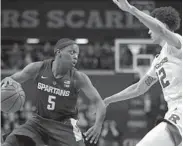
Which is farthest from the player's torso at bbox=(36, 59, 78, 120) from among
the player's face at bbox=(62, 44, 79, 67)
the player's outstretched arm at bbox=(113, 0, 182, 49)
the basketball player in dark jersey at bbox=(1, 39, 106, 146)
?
the player's outstretched arm at bbox=(113, 0, 182, 49)

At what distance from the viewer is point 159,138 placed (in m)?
4.31

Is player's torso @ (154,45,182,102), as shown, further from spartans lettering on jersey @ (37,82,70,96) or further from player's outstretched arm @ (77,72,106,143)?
spartans lettering on jersey @ (37,82,70,96)

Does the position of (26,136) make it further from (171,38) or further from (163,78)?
(171,38)

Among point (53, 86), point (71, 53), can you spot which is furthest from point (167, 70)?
point (53, 86)

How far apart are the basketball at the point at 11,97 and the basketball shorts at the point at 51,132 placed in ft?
1.20

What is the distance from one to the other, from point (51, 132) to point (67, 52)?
92 centimetres

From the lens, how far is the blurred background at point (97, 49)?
1307 cm

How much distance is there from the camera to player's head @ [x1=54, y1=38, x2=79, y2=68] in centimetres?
554

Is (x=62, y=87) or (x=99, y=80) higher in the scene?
(x=62, y=87)

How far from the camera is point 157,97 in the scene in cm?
1314

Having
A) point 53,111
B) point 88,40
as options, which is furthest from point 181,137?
point 88,40

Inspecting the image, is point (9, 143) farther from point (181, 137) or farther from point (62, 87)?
point (181, 137)

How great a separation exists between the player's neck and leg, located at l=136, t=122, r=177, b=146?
1.58 m

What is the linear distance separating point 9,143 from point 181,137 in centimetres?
179
